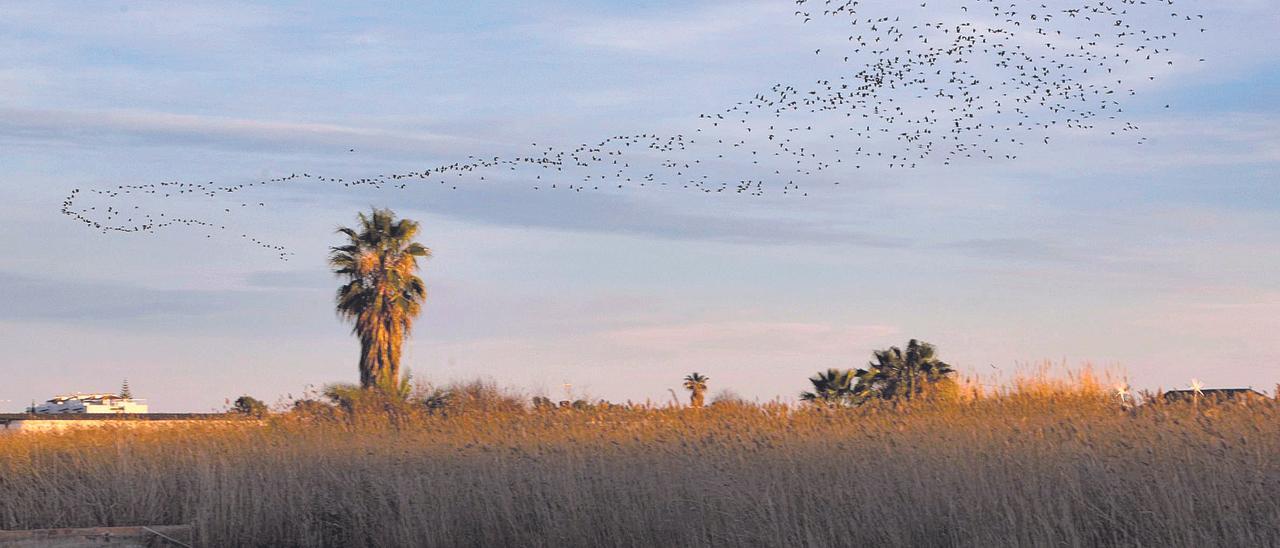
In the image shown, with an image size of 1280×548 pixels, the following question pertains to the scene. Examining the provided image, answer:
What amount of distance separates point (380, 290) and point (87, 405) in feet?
145

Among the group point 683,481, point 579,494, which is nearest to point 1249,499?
point 683,481

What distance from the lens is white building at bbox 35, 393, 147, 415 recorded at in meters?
80.6

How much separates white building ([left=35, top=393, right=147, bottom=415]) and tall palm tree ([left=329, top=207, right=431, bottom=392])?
39538mm

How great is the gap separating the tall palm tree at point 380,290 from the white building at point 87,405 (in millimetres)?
39538

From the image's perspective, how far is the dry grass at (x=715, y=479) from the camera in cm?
1103

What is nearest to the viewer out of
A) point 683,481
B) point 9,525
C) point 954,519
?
point 954,519

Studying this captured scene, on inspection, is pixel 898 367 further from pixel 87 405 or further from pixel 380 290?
pixel 87 405

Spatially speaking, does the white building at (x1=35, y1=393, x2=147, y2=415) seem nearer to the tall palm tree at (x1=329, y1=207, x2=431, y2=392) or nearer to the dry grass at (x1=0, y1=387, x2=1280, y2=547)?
the tall palm tree at (x1=329, y1=207, x2=431, y2=392)

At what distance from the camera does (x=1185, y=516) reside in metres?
10.4

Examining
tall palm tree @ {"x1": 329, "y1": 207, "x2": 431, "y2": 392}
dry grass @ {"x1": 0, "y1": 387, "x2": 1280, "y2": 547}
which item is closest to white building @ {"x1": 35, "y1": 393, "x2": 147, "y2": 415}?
tall palm tree @ {"x1": 329, "y1": 207, "x2": 431, "y2": 392}

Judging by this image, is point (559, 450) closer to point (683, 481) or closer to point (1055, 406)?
point (683, 481)

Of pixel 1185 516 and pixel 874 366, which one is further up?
pixel 874 366

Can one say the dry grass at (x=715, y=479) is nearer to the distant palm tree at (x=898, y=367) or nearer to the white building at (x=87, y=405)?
the distant palm tree at (x=898, y=367)

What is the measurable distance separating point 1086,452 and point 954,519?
1317 mm
